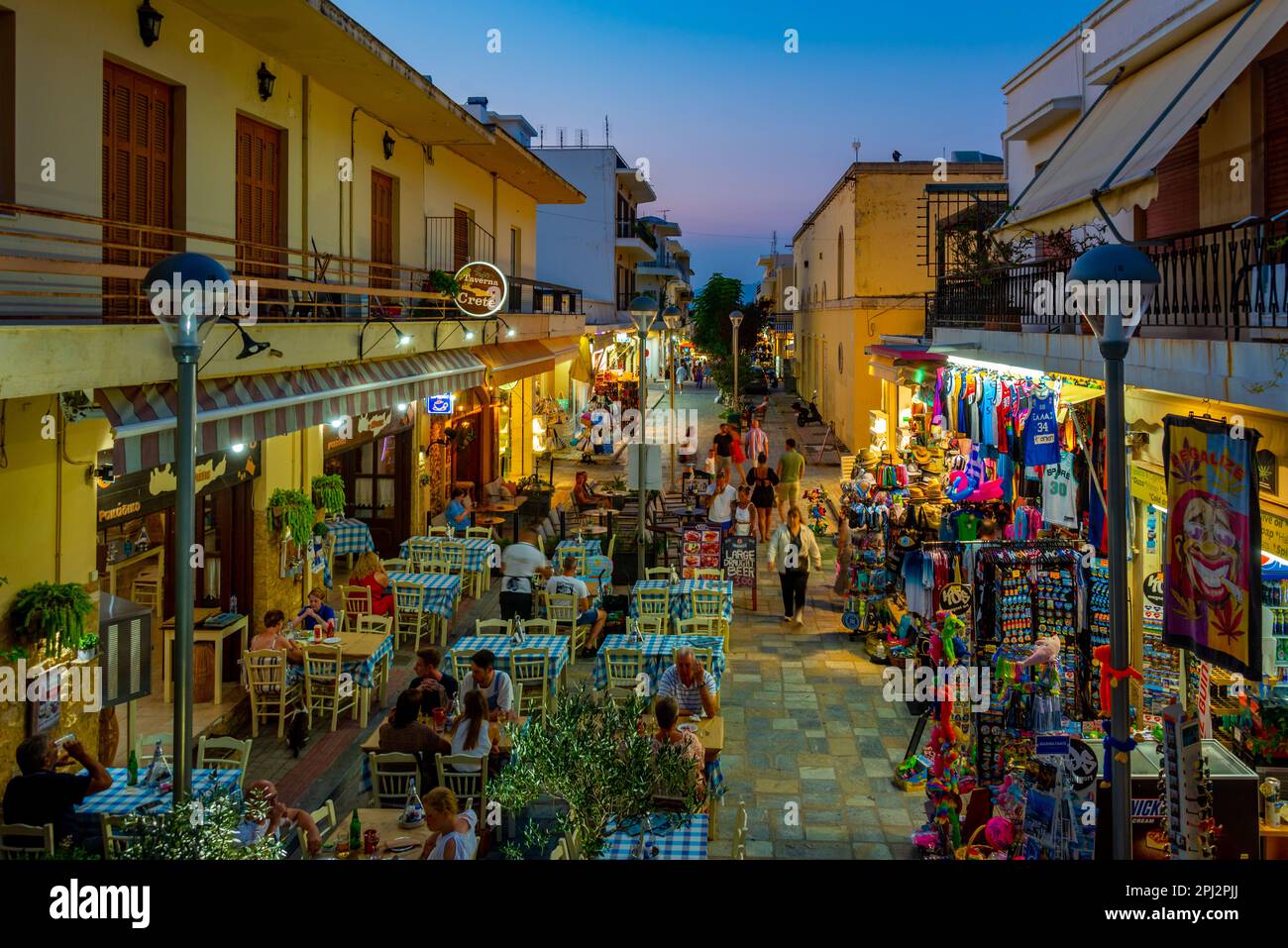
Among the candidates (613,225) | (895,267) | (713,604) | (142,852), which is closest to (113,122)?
(142,852)

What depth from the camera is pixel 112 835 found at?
715 centimetres

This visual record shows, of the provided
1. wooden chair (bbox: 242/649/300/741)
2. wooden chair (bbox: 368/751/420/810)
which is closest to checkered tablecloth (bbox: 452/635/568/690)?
wooden chair (bbox: 242/649/300/741)

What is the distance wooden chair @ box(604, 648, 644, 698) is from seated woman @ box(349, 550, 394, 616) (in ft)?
12.8

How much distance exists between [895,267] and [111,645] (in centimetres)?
2633

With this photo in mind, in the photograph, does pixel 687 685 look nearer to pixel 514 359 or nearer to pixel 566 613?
pixel 566 613

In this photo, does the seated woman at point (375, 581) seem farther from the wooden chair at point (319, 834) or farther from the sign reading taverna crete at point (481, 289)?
the wooden chair at point (319, 834)

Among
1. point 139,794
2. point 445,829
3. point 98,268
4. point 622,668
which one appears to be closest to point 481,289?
point 622,668

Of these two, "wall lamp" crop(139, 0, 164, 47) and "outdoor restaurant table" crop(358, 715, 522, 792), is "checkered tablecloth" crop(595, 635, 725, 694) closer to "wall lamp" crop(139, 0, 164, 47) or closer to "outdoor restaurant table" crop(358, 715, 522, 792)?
"outdoor restaurant table" crop(358, 715, 522, 792)

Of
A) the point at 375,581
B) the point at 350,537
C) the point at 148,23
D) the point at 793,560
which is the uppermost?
the point at 148,23

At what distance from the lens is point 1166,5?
35.6 ft

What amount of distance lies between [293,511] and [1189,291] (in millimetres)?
9989

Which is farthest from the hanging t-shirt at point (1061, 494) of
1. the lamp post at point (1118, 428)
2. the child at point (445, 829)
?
the child at point (445, 829)
